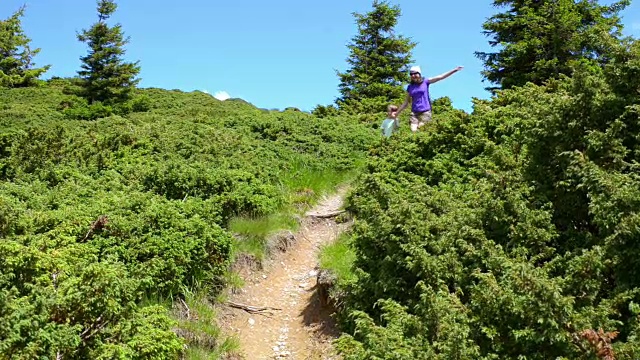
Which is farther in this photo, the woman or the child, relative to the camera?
the child

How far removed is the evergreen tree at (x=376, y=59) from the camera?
2570cm

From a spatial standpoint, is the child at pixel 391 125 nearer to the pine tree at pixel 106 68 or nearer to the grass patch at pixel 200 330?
the grass patch at pixel 200 330

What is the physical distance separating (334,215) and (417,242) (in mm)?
4586

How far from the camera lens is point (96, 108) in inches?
938

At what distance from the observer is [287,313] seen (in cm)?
730

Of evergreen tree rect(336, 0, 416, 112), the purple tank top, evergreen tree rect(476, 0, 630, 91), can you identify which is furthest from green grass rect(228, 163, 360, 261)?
evergreen tree rect(336, 0, 416, 112)

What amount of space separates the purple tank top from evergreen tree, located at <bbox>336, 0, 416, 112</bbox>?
43.6ft

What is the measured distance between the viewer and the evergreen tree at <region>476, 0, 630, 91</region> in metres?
14.4

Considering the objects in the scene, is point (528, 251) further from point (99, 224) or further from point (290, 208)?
point (290, 208)

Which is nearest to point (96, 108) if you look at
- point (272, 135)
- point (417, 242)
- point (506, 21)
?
point (272, 135)

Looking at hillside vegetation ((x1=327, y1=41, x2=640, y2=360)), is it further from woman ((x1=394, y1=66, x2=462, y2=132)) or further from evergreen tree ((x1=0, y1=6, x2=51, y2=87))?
evergreen tree ((x1=0, y1=6, x2=51, y2=87))

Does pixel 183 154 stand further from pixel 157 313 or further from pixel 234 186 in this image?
pixel 157 313

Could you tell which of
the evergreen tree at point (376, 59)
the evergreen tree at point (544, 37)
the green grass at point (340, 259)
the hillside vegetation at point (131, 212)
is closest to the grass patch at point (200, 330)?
the hillside vegetation at point (131, 212)

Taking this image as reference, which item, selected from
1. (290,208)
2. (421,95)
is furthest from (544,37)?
(290,208)
